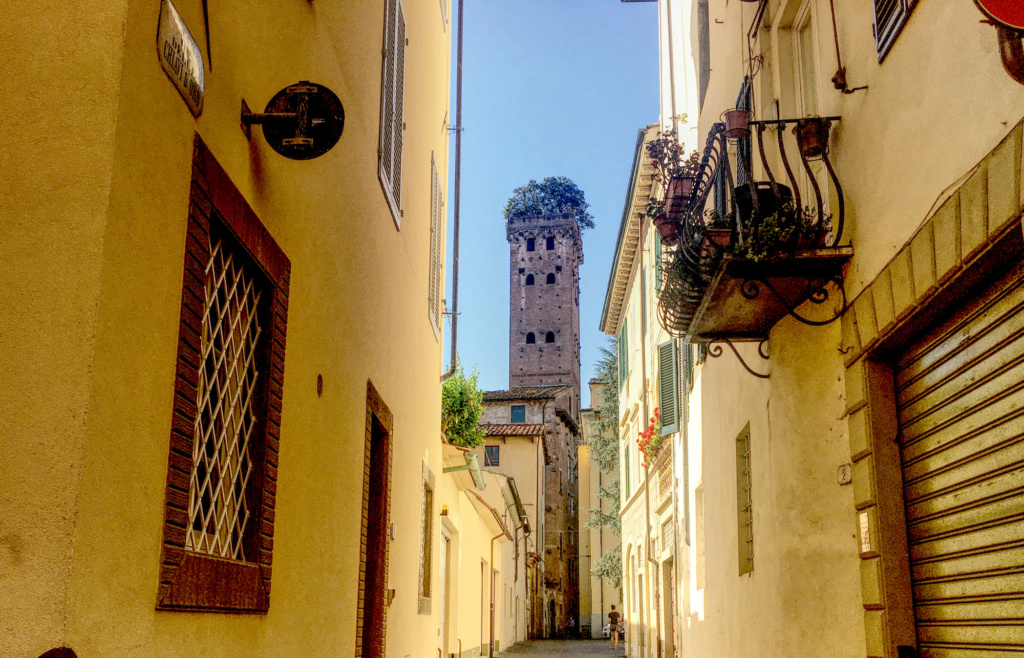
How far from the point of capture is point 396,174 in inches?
329

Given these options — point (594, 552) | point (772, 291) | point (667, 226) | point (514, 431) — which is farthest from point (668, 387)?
point (594, 552)

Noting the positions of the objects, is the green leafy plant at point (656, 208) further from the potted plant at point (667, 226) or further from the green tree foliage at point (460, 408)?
the green tree foliage at point (460, 408)

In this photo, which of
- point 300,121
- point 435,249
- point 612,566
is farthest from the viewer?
point 612,566

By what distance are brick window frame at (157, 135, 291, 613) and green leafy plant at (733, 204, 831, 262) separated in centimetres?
277

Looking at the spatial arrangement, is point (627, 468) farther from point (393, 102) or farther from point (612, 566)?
point (393, 102)

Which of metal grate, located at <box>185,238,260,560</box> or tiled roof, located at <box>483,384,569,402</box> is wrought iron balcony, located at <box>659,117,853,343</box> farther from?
tiled roof, located at <box>483,384,569,402</box>

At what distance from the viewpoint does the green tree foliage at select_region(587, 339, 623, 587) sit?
94.1 feet

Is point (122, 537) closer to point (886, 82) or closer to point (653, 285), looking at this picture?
point (886, 82)

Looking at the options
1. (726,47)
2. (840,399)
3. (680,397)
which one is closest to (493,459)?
(680,397)

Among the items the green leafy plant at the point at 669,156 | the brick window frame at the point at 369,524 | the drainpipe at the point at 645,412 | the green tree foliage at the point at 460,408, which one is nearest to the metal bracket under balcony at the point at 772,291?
the green leafy plant at the point at 669,156

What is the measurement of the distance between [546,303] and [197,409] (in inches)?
2449

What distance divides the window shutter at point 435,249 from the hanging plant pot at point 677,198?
312 centimetres

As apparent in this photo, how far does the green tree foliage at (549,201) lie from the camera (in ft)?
225

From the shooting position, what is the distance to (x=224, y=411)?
154 inches
